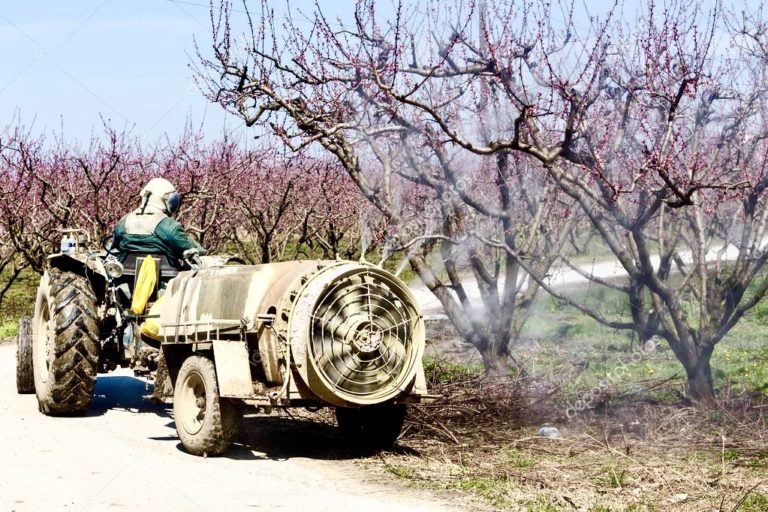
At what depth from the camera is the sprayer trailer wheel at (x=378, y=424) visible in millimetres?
8883

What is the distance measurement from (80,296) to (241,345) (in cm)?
273

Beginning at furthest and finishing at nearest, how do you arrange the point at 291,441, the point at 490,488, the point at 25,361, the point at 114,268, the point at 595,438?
the point at 25,361 < the point at 114,268 < the point at 291,441 < the point at 595,438 < the point at 490,488

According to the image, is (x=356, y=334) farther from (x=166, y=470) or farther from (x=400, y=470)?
(x=166, y=470)

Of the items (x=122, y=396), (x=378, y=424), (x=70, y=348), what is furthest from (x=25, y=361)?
(x=378, y=424)

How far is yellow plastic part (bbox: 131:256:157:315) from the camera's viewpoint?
33.2 feet

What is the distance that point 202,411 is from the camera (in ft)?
28.6

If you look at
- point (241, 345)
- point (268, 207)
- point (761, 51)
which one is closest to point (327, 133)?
point (241, 345)

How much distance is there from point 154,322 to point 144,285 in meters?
0.39

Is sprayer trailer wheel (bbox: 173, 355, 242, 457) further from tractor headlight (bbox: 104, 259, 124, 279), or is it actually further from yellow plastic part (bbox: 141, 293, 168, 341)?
tractor headlight (bbox: 104, 259, 124, 279)

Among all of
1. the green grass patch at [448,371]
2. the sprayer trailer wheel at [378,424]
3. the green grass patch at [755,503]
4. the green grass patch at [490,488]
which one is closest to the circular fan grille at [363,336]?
the sprayer trailer wheel at [378,424]

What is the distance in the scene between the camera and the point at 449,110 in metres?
12.6

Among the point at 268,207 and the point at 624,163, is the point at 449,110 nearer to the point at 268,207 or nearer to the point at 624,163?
the point at 624,163

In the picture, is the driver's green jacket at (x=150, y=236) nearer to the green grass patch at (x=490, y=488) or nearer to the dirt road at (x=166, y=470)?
the dirt road at (x=166, y=470)

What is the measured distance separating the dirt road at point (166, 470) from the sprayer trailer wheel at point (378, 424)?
0.27 meters
